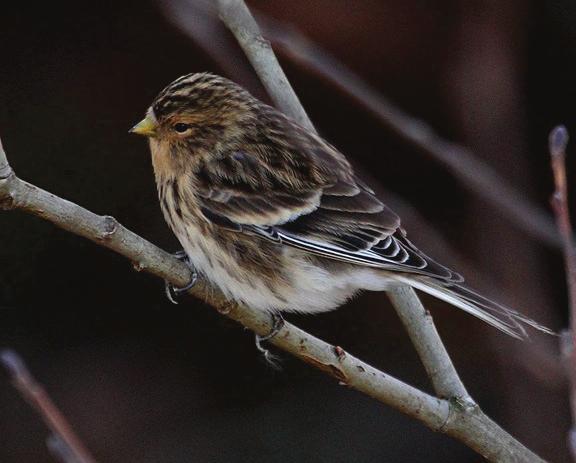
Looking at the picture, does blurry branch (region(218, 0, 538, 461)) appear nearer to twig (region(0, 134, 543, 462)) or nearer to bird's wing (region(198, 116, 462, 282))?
twig (region(0, 134, 543, 462))

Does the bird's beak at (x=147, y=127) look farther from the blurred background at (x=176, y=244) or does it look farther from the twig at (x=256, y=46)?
the blurred background at (x=176, y=244)

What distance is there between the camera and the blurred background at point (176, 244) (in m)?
5.80

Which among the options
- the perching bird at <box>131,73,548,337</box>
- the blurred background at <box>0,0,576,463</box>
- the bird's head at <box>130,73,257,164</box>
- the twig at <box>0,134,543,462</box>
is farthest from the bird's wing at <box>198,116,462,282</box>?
the blurred background at <box>0,0,576,463</box>

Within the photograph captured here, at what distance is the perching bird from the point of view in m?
3.47

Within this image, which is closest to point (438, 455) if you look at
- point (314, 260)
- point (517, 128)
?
point (517, 128)

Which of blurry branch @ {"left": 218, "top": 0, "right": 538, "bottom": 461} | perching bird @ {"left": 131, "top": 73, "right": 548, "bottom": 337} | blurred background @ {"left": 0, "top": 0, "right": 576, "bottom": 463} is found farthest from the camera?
blurred background @ {"left": 0, "top": 0, "right": 576, "bottom": 463}

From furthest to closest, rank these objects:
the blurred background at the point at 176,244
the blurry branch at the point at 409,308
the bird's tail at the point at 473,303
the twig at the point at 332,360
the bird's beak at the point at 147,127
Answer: the blurred background at the point at 176,244 < the bird's beak at the point at 147,127 < the blurry branch at the point at 409,308 < the bird's tail at the point at 473,303 < the twig at the point at 332,360

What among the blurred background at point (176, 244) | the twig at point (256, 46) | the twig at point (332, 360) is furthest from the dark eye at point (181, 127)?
the blurred background at point (176, 244)

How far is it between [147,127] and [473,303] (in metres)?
1.33

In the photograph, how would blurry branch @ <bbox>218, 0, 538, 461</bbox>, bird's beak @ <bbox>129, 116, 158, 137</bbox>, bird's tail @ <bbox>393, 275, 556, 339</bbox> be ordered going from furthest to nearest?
1. bird's beak @ <bbox>129, 116, 158, 137</bbox>
2. blurry branch @ <bbox>218, 0, 538, 461</bbox>
3. bird's tail @ <bbox>393, 275, 556, 339</bbox>

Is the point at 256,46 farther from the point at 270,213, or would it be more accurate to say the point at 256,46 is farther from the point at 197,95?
the point at 270,213

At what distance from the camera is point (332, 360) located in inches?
123

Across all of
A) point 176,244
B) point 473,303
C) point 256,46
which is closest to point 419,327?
point 473,303

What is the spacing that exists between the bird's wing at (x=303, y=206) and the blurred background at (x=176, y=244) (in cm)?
198
